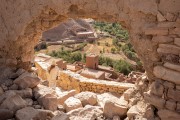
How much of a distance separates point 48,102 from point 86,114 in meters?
0.71

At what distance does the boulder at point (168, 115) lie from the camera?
3.15 metres

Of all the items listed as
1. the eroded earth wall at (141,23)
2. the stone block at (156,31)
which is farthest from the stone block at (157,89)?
the stone block at (156,31)

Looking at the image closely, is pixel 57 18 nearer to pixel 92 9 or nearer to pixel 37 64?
pixel 92 9

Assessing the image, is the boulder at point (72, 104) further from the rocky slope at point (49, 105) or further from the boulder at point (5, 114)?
the boulder at point (5, 114)

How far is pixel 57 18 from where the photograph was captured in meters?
4.46

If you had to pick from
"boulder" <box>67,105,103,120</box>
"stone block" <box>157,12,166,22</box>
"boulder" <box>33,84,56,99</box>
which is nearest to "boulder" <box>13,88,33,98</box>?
"boulder" <box>33,84,56,99</box>

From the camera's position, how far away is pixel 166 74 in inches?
126

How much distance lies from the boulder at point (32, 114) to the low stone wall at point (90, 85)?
3696mm

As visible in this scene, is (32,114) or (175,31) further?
(32,114)

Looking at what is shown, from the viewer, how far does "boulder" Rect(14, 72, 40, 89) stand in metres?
4.33

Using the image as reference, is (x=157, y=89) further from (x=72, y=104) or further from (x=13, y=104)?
(x=13, y=104)

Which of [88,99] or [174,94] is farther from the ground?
[174,94]

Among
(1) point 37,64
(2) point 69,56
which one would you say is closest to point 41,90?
(1) point 37,64

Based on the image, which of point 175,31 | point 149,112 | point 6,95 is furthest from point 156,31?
point 6,95
